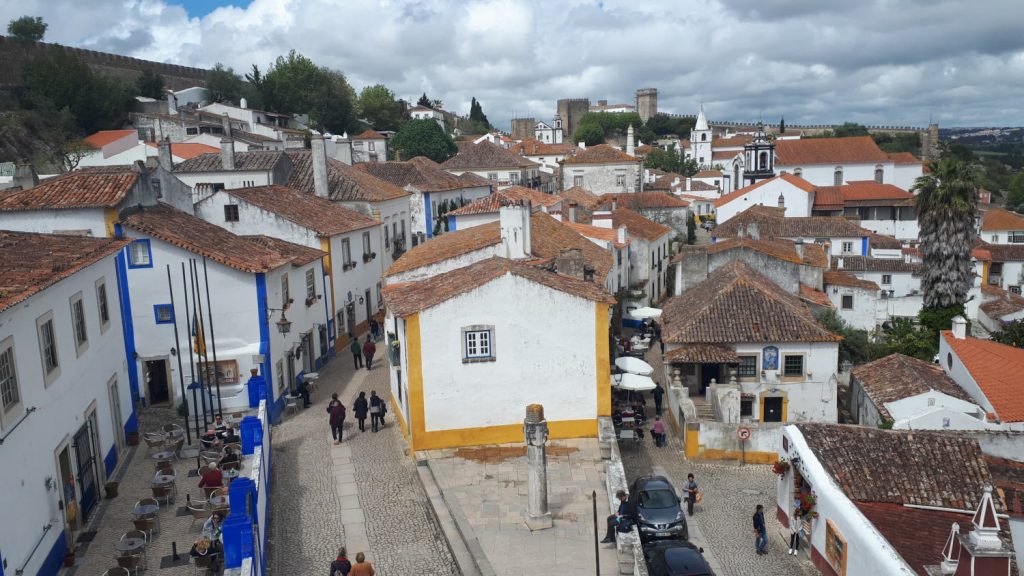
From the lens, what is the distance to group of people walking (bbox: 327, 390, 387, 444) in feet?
68.8

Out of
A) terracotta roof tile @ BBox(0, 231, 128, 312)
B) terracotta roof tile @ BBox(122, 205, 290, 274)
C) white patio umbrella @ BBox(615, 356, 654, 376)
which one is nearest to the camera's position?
terracotta roof tile @ BBox(0, 231, 128, 312)

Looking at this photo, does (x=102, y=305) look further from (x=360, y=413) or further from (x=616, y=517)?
(x=616, y=517)

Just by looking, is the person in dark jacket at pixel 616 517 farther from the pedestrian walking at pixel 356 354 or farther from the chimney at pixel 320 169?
the chimney at pixel 320 169

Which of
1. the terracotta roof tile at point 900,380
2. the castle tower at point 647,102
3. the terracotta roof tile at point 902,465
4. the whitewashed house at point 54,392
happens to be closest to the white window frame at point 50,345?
the whitewashed house at point 54,392

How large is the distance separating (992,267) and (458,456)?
52.2m

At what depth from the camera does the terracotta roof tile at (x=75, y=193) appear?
74.1 feet

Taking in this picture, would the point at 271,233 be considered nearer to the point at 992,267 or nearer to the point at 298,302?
the point at 298,302

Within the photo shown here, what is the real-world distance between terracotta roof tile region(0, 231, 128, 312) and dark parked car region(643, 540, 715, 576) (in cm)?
1231

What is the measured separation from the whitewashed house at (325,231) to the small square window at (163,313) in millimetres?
7035

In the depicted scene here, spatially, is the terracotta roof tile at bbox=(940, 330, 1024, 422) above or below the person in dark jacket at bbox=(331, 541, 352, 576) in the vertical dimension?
below

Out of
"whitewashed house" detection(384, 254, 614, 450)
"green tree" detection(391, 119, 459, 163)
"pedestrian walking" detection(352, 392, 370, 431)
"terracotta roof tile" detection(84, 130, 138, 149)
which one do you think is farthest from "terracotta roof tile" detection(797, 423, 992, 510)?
"green tree" detection(391, 119, 459, 163)

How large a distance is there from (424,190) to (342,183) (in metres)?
10.6

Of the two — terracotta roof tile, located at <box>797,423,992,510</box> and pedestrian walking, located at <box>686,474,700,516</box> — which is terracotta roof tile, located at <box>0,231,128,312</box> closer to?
pedestrian walking, located at <box>686,474,700,516</box>

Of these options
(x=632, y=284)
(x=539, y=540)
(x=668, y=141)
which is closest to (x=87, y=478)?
(x=539, y=540)
